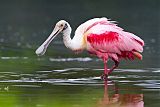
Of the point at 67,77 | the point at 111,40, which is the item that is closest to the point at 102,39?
the point at 111,40

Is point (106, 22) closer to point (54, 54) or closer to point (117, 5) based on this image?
point (54, 54)

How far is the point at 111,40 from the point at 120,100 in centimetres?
343

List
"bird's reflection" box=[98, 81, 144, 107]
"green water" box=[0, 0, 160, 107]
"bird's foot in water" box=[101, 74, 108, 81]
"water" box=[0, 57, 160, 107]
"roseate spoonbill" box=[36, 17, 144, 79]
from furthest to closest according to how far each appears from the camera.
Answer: "roseate spoonbill" box=[36, 17, 144, 79], "bird's foot in water" box=[101, 74, 108, 81], "green water" box=[0, 0, 160, 107], "water" box=[0, 57, 160, 107], "bird's reflection" box=[98, 81, 144, 107]

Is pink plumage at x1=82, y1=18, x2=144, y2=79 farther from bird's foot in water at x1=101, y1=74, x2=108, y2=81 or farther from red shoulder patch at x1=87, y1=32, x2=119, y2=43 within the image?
bird's foot in water at x1=101, y1=74, x2=108, y2=81

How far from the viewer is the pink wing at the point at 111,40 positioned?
47.5ft

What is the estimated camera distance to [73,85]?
12984 mm

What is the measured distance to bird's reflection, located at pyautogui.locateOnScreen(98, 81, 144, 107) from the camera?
1080cm

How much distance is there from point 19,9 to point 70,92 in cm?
3424

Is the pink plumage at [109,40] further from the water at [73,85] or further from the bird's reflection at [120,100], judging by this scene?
the bird's reflection at [120,100]

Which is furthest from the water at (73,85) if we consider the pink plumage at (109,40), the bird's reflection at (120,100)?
the pink plumage at (109,40)

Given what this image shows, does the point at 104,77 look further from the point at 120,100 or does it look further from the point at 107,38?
the point at 120,100

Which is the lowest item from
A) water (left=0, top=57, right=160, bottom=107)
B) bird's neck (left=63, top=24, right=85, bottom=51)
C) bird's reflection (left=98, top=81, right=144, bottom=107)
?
bird's reflection (left=98, top=81, right=144, bottom=107)

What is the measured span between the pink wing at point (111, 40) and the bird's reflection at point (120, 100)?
241 cm

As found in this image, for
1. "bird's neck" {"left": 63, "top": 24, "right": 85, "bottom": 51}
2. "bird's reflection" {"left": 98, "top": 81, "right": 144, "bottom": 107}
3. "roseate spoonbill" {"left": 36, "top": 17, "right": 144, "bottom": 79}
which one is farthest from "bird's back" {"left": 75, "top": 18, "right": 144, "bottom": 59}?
"bird's reflection" {"left": 98, "top": 81, "right": 144, "bottom": 107}
